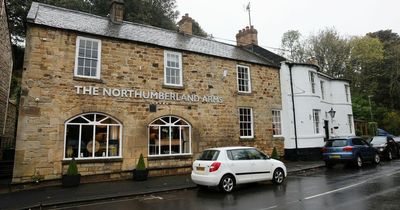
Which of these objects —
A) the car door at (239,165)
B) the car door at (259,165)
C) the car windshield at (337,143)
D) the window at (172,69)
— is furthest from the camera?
the car windshield at (337,143)

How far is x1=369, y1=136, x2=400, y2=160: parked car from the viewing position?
743 inches

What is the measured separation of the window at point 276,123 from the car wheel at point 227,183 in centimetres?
1055

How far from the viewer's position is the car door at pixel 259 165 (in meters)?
10.4

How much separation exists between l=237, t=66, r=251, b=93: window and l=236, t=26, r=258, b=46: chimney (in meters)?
6.31

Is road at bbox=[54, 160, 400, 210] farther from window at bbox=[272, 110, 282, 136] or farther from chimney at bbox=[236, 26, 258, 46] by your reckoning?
chimney at bbox=[236, 26, 258, 46]

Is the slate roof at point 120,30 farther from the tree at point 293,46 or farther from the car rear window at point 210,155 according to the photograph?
the tree at point 293,46

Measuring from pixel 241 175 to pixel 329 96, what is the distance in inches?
721

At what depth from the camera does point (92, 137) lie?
12734 mm

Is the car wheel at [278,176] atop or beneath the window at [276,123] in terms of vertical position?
beneath

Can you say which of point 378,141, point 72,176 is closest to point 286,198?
point 72,176

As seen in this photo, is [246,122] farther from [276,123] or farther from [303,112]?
[303,112]

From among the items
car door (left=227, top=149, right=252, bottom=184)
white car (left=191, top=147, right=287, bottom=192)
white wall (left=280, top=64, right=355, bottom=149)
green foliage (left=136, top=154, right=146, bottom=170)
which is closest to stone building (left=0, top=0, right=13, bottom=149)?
green foliage (left=136, top=154, right=146, bottom=170)

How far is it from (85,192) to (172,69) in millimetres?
8082

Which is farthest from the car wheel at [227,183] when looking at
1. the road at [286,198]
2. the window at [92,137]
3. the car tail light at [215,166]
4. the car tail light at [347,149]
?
the car tail light at [347,149]
